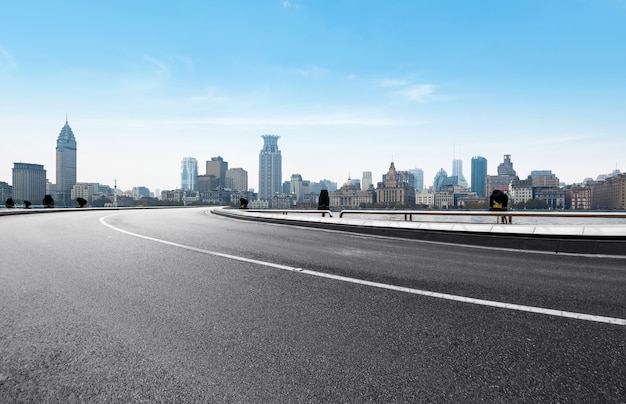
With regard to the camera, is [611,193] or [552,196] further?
[552,196]

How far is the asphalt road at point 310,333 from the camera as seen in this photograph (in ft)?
7.49

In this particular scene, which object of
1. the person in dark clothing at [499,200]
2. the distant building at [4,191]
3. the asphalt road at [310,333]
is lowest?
the asphalt road at [310,333]

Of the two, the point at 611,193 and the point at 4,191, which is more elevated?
the point at 4,191

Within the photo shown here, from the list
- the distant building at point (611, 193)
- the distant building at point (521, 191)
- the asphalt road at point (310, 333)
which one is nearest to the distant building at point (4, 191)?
the asphalt road at point (310, 333)

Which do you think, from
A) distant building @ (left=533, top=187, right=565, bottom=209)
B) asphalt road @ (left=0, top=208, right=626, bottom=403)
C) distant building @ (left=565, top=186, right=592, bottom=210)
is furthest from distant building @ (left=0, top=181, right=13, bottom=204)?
distant building @ (left=565, top=186, right=592, bottom=210)

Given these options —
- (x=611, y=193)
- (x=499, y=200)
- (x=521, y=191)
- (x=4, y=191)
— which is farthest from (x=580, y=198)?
(x=4, y=191)

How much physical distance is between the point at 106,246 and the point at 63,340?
651cm

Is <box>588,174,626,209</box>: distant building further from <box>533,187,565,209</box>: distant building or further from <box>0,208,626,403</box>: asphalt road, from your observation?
<box>0,208,626,403</box>: asphalt road

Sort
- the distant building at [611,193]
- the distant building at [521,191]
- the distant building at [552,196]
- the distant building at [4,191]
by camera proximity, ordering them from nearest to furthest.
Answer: the distant building at [611,193], the distant building at [552,196], the distant building at [4,191], the distant building at [521,191]

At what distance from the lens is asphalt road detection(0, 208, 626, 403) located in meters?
2.28

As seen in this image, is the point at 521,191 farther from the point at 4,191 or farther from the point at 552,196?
the point at 4,191

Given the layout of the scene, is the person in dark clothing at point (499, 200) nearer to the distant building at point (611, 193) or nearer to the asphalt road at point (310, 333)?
the asphalt road at point (310, 333)

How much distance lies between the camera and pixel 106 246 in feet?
28.9

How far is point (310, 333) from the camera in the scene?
3.18 metres
